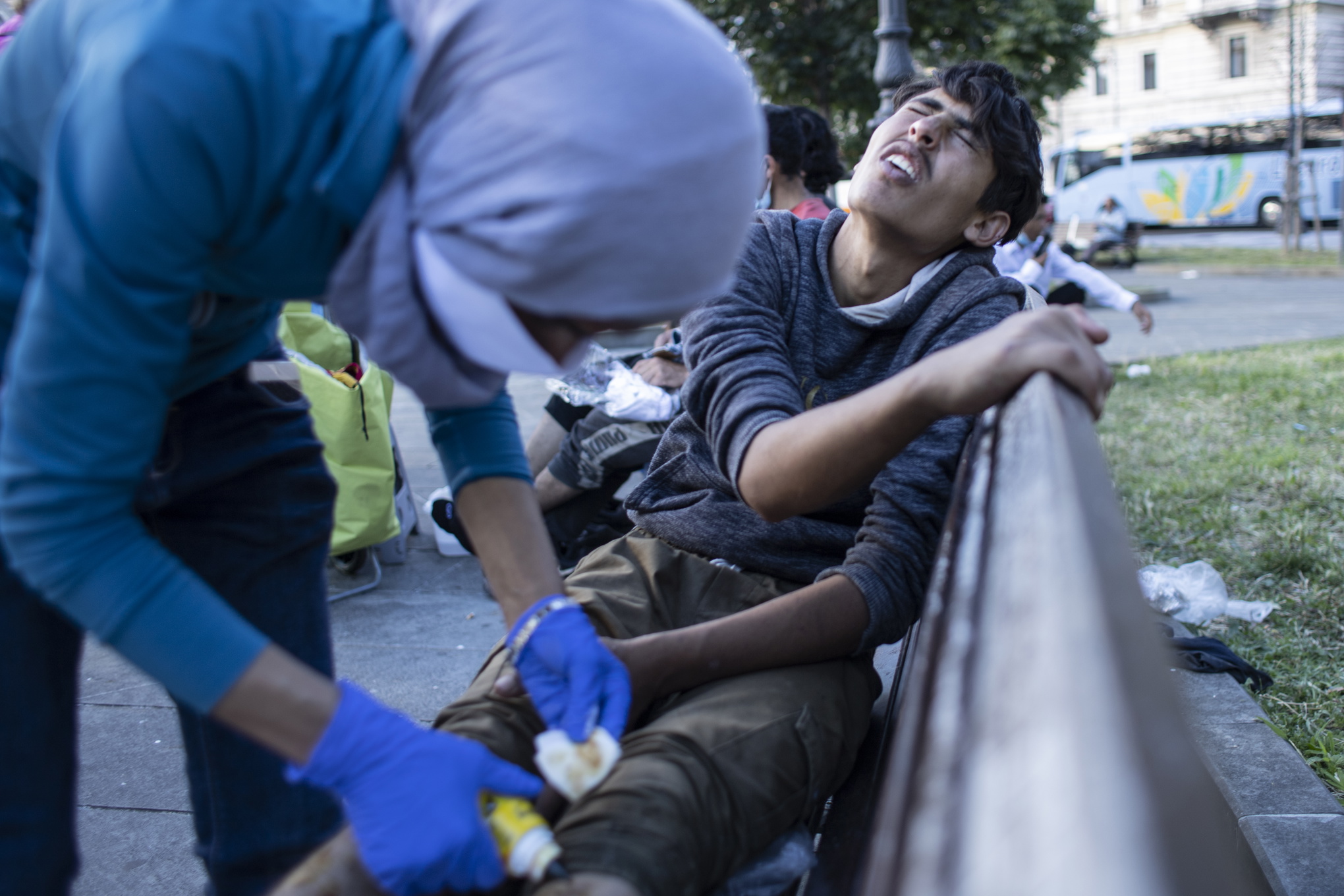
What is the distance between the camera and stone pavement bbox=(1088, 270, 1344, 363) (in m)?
10.4

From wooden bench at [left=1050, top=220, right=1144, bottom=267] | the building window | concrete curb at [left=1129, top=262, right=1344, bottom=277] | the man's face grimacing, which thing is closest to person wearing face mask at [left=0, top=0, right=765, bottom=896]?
the man's face grimacing

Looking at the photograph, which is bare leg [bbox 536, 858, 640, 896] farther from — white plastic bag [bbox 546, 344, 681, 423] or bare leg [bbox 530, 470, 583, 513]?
bare leg [bbox 530, 470, 583, 513]

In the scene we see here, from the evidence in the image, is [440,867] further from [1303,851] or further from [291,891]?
[1303,851]

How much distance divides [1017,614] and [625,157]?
519mm

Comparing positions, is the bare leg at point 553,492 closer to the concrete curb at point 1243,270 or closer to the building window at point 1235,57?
the concrete curb at point 1243,270

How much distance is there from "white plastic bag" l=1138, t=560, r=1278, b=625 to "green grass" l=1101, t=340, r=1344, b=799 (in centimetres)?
4

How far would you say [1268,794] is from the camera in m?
2.24

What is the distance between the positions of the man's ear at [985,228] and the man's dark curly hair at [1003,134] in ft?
0.04

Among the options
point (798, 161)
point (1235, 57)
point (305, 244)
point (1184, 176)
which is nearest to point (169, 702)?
point (305, 244)

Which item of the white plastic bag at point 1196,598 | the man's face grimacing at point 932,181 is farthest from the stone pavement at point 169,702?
the white plastic bag at point 1196,598

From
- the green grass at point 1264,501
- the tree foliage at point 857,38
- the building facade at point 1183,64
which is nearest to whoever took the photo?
the green grass at point 1264,501

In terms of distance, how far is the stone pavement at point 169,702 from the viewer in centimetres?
231

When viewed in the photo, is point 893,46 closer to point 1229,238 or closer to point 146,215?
point 146,215

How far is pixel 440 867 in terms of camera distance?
1.16m
